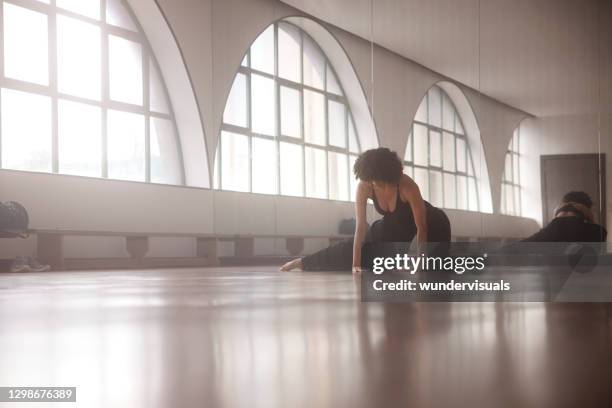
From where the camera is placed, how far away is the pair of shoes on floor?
5936 millimetres

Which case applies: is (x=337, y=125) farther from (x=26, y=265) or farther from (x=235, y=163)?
(x=26, y=265)

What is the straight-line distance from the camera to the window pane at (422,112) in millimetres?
7707

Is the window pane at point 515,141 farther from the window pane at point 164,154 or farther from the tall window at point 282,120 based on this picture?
the window pane at point 164,154

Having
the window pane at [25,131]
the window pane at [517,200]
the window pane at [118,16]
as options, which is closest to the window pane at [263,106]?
the window pane at [118,16]

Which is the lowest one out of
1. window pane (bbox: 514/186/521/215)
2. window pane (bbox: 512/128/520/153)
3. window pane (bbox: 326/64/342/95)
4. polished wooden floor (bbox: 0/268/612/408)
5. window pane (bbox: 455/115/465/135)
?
polished wooden floor (bbox: 0/268/612/408)

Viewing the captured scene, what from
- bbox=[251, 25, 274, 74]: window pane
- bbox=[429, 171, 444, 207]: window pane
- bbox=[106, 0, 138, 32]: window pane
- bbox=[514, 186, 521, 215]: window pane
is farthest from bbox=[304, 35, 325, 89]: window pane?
bbox=[514, 186, 521, 215]: window pane

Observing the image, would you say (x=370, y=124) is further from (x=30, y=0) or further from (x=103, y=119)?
(x=30, y=0)

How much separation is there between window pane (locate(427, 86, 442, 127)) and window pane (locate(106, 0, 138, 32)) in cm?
335

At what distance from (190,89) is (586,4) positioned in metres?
4.29

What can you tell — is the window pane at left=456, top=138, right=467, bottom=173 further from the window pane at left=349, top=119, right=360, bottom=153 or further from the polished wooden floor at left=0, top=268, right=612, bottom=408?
the polished wooden floor at left=0, top=268, right=612, bottom=408

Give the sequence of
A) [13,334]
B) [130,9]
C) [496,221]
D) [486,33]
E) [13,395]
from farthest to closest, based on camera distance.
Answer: [130,9], [486,33], [496,221], [13,334], [13,395]

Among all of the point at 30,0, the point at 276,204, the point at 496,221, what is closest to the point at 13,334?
the point at 496,221

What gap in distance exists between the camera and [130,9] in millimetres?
8234

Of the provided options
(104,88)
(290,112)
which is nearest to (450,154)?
(290,112)
